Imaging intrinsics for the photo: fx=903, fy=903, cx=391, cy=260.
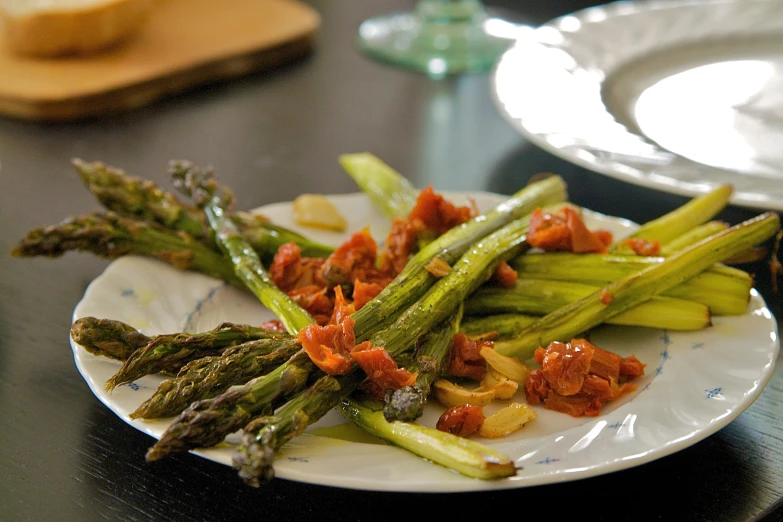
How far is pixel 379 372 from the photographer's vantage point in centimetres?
156

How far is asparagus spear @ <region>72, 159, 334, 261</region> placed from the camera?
221 cm

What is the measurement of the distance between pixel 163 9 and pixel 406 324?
300cm

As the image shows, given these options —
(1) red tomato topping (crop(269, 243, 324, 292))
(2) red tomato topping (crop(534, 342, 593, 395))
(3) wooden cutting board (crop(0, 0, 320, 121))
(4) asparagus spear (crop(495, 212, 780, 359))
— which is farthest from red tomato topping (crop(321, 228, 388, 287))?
(3) wooden cutting board (crop(0, 0, 320, 121))

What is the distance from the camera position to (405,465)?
1391mm

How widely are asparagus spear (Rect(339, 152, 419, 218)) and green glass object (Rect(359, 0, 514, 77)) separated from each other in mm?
1348

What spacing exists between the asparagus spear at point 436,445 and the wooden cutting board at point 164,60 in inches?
88.1

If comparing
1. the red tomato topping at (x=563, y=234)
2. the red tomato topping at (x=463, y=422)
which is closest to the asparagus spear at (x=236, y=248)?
the red tomato topping at (x=463, y=422)

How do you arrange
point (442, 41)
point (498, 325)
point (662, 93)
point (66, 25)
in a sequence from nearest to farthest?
point (498, 325) → point (662, 93) → point (66, 25) → point (442, 41)

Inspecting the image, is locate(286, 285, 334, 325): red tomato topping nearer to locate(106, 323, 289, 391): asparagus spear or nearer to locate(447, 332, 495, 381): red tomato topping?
locate(106, 323, 289, 391): asparagus spear

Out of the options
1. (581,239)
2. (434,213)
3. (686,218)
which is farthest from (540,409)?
(686,218)

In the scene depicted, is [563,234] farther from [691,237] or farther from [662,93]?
[662,93]

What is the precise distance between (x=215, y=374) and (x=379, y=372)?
11.1 inches

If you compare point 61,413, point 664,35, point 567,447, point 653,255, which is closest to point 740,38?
point 664,35

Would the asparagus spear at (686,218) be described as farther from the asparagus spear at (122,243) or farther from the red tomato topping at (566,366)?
the asparagus spear at (122,243)
